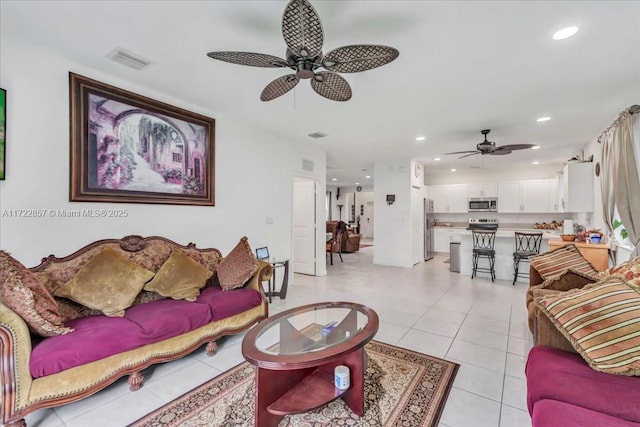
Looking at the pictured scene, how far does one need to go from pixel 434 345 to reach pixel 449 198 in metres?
6.75

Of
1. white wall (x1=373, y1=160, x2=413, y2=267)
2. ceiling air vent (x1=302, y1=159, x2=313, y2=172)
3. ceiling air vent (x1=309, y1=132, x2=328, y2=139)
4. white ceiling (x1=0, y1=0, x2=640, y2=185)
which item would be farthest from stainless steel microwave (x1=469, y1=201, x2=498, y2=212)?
ceiling air vent (x1=309, y1=132, x2=328, y2=139)

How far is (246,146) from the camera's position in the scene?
4242 mm

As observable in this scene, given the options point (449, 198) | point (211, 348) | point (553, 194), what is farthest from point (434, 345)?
point (553, 194)

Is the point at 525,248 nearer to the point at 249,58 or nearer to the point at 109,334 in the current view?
the point at 249,58

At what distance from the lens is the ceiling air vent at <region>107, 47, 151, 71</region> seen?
2.40 meters

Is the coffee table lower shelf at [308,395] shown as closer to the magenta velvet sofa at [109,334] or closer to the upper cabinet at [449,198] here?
the magenta velvet sofa at [109,334]

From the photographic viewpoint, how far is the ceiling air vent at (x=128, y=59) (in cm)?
240

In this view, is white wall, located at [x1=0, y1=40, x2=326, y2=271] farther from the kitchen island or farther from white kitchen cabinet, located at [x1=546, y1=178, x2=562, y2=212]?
white kitchen cabinet, located at [x1=546, y1=178, x2=562, y2=212]

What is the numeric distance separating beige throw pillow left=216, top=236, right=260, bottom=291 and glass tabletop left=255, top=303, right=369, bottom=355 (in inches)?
35.2

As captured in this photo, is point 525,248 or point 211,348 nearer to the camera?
point 211,348

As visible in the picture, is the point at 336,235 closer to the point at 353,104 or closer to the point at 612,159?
the point at 353,104

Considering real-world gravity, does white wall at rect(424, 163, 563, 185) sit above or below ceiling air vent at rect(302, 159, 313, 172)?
above

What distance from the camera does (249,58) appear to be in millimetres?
1901

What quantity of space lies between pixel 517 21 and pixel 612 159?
8.91ft
